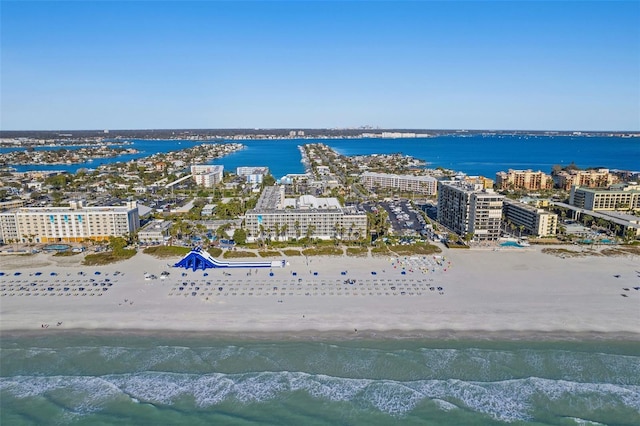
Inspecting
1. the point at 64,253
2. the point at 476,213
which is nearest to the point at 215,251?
the point at 64,253

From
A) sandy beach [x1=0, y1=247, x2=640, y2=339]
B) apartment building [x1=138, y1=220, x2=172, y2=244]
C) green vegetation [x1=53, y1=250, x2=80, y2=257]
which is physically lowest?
sandy beach [x1=0, y1=247, x2=640, y2=339]

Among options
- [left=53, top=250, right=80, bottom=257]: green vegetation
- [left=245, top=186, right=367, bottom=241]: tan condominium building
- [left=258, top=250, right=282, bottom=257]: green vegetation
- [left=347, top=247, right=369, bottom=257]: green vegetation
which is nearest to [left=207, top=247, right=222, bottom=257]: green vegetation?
[left=258, top=250, right=282, bottom=257]: green vegetation

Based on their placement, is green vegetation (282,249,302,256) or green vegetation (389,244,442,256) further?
green vegetation (389,244,442,256)

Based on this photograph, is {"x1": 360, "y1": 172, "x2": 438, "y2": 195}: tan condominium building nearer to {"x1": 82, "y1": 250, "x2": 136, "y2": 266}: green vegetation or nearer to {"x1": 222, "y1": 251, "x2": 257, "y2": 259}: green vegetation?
{"x1": 222, "y1": 251, "x2": 257, "y2": 259}: green vegetation

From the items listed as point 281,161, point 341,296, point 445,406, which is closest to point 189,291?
point 341,296

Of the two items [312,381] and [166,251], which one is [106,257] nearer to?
[166,251]

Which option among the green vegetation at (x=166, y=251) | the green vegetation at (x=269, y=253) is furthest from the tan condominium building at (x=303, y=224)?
the green vegetation at (x=166, y=251)
